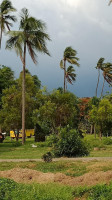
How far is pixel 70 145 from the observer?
19594 mm

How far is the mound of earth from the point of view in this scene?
412 inches

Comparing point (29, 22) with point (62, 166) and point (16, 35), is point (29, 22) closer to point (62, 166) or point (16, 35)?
point (16, 35)

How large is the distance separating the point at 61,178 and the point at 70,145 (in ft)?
27.0

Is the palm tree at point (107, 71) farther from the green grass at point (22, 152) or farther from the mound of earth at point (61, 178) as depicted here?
the mound of earth at point (61, 178)

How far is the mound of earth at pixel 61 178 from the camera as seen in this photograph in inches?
412

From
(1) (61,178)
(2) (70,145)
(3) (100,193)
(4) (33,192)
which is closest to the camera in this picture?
(4) (33,192)

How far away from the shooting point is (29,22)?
121 ft

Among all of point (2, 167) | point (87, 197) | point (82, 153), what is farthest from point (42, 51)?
point (87, 197)

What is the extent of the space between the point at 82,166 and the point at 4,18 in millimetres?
31988

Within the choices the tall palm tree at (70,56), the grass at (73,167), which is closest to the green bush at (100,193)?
the grass at (73,167)

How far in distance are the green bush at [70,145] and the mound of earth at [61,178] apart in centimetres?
730

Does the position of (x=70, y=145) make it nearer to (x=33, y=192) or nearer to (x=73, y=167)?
(x=73, y=167)

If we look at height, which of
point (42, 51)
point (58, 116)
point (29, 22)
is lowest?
Answer: point (58, 116)

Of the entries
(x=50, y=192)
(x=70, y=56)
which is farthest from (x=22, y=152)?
(x=70, y=56)
